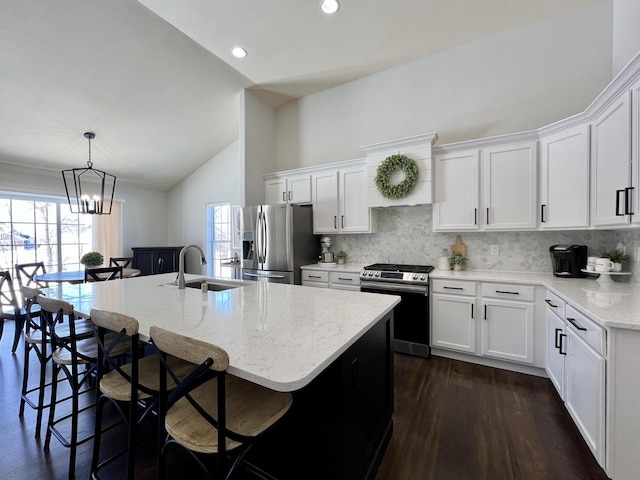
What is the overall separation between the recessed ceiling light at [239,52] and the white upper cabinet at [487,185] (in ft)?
8.54

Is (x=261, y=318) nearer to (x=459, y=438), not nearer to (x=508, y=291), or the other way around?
(x=459, y=438)

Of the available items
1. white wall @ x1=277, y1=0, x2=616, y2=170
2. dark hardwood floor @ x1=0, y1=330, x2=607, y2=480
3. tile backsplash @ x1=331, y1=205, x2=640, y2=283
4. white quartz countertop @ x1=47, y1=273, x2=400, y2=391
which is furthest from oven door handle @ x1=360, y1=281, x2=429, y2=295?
white wall @ x1=277, y1=0, x2=616, y2=170

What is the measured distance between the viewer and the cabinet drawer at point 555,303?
2.12 m

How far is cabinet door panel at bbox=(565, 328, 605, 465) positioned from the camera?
4.93 feet

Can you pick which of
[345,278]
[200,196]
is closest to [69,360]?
[345,278]

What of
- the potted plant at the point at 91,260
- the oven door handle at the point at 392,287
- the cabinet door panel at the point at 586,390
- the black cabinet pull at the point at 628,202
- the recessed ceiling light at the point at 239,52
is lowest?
the cabinet door panel at the point at 586,390

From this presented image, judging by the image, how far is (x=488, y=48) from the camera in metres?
3.28

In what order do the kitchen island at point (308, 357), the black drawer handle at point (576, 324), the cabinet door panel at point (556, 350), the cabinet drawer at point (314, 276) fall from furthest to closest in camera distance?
the cabinet drawer at point (314, 276) → the cabinet door panel at point (556, 350) → the black drawer handle at point (576, 324) → the kitchen island at point (308, 357)

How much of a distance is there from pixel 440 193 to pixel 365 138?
4.86 feet

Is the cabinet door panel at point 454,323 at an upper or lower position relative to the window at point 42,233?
lower

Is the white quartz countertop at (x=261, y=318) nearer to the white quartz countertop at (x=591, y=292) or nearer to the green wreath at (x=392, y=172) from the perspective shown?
the white quartz countertop at (x=591, y=292)

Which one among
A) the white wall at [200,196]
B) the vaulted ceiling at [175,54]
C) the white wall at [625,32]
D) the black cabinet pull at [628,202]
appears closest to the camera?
the black cabinet pull at [628,202]

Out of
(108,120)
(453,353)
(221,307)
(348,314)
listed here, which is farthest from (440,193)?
(108,120)

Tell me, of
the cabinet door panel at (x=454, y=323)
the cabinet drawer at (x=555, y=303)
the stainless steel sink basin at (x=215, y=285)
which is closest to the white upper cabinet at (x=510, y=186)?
the cabinet drawer at (x=555, y=303)
